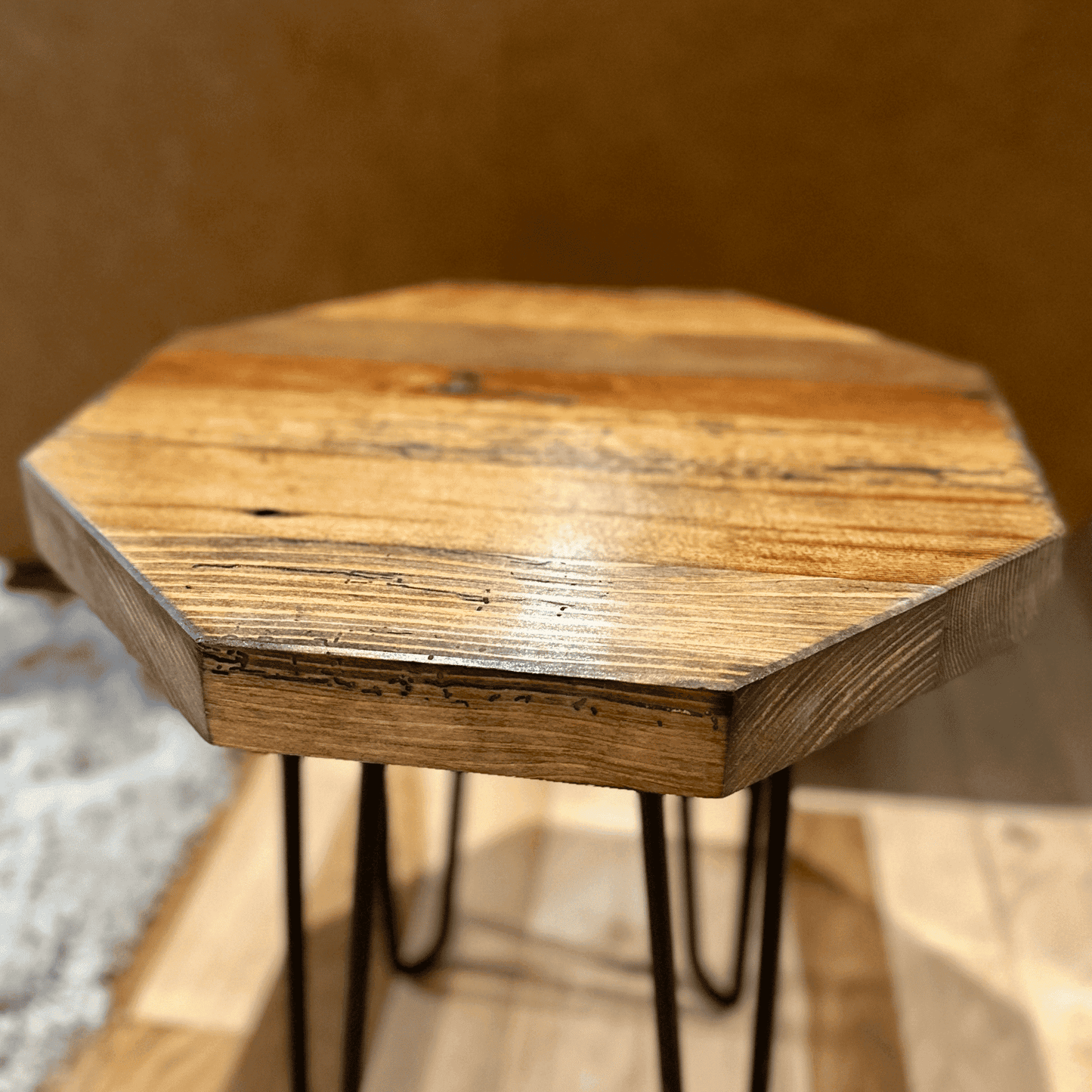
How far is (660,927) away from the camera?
0.58m

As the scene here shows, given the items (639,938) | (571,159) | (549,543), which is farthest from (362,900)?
(571,159)

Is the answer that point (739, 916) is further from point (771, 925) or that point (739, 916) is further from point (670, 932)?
point (670, 932)

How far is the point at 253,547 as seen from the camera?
498 mm

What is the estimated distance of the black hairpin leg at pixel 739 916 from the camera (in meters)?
0.86

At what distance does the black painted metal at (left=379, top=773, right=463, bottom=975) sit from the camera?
0.91 meters

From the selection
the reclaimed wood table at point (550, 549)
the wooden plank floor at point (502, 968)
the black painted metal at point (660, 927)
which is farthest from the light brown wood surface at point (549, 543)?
the wooden plank floor at point (502, 968)

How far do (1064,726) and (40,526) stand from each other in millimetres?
1237

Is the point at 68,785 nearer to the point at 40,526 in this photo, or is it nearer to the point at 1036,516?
the point at 40,526

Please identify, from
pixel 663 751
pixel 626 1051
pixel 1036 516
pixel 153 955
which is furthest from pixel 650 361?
pixel 153 955

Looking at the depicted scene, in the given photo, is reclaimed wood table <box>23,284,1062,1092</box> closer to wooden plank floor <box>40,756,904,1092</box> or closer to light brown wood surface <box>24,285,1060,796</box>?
light brown wood surface <box>24,285,1060,796</box>

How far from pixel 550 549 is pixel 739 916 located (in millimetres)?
587

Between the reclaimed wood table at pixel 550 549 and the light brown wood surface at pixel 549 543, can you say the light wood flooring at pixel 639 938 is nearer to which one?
the reclaimed wood table at pixel 550 549

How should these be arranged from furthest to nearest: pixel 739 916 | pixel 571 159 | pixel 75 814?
pixel 571 159 → pixel 75 814 → pixel 739 916

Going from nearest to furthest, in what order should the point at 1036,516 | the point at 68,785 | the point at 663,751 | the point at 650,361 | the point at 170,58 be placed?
1. the point at 663,751
2. the point at 1036,516
3. the point at 650,361
4. the point at 68,785
5. the point at 170,58
